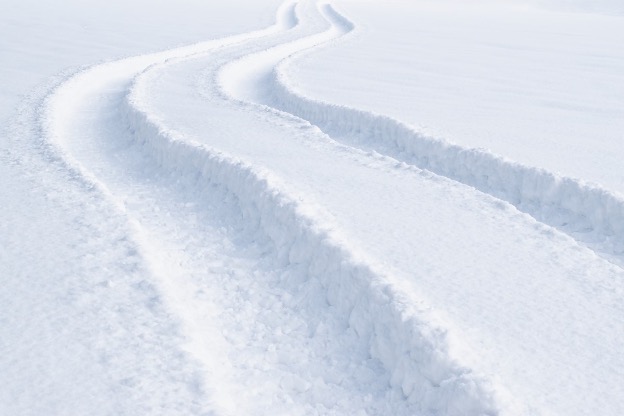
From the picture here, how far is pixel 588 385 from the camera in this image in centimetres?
416

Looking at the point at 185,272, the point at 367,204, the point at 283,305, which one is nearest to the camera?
the point at 283,305

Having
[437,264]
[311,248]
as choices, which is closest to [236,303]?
[311,248]

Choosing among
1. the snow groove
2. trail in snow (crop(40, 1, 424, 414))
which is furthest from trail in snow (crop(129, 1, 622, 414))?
the snow groove

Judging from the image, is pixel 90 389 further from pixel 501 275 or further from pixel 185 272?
pixel 501 275

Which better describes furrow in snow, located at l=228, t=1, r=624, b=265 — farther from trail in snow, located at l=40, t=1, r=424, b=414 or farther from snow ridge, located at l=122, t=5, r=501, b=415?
trail in snow, located at l=40, t=1, r=424, b=414

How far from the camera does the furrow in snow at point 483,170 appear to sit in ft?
22.2

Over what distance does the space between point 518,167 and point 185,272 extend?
373 cm

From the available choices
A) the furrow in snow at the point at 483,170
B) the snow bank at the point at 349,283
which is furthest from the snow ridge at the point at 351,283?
the furrow in snow at the point at 483,170

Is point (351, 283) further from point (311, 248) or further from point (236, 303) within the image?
point (236, 303)

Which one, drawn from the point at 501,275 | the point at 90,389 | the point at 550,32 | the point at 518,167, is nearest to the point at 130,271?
the point at 90,389

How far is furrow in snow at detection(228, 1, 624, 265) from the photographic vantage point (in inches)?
267

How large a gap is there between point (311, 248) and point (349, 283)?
0.67m

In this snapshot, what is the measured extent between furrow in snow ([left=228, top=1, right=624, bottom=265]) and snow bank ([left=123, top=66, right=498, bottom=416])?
2181mm

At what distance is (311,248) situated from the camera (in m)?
5.89
